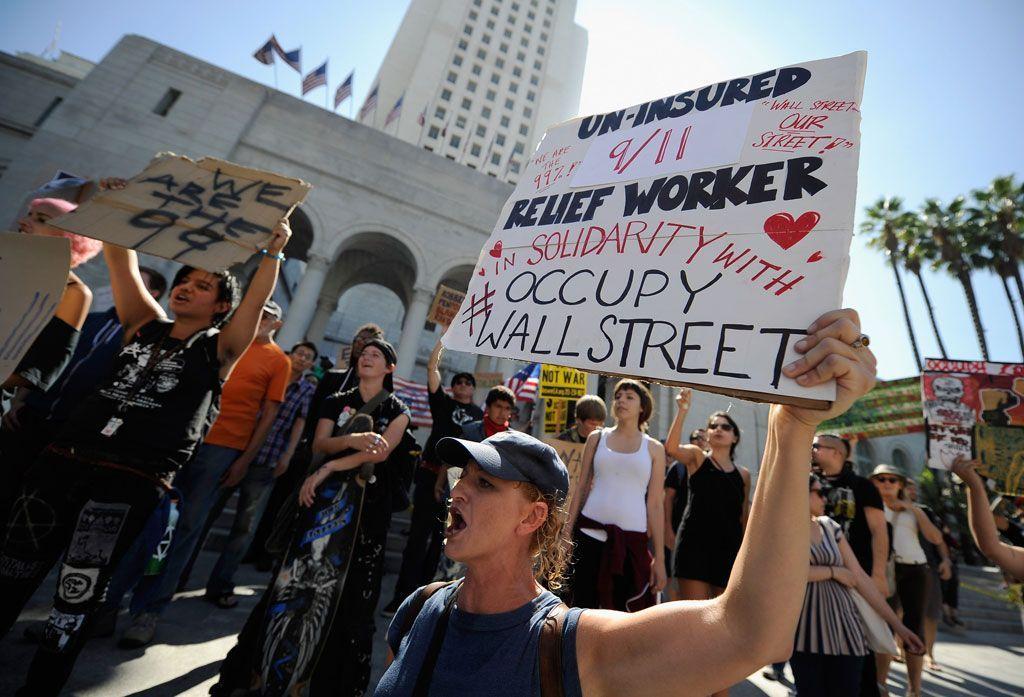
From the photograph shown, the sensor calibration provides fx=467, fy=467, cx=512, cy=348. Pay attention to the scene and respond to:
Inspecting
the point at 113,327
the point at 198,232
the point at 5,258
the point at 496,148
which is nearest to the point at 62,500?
the point at 5,258

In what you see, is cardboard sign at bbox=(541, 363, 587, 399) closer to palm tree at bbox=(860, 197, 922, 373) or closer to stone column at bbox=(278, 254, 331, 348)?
stone column at bbox=(278, 254, 331, 348)

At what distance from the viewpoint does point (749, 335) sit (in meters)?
1.27

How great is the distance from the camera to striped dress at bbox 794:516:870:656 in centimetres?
277

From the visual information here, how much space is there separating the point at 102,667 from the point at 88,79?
1804 cm

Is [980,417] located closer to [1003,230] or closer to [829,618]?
[829,618]

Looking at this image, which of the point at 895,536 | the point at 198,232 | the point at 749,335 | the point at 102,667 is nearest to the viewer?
the point at 749,335

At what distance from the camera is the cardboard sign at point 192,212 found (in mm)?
2365

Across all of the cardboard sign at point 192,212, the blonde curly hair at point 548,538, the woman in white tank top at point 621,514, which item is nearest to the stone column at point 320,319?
the cardboard sign at point 192,212

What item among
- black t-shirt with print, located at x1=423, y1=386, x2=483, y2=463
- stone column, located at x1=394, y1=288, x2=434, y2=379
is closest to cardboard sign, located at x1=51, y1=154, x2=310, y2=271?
black t-shirt with print, located at x1=423, y1=386, x2=483, y2=463

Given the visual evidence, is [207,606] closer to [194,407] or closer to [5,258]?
[194,407]

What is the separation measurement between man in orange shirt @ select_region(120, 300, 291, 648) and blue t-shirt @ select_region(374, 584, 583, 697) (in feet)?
9.05

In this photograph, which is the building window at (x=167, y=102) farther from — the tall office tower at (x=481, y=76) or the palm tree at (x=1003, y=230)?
Answer: the tall office tower at (x=481, y=76)

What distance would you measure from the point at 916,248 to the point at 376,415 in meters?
29.4

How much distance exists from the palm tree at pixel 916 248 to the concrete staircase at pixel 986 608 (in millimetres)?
12955
